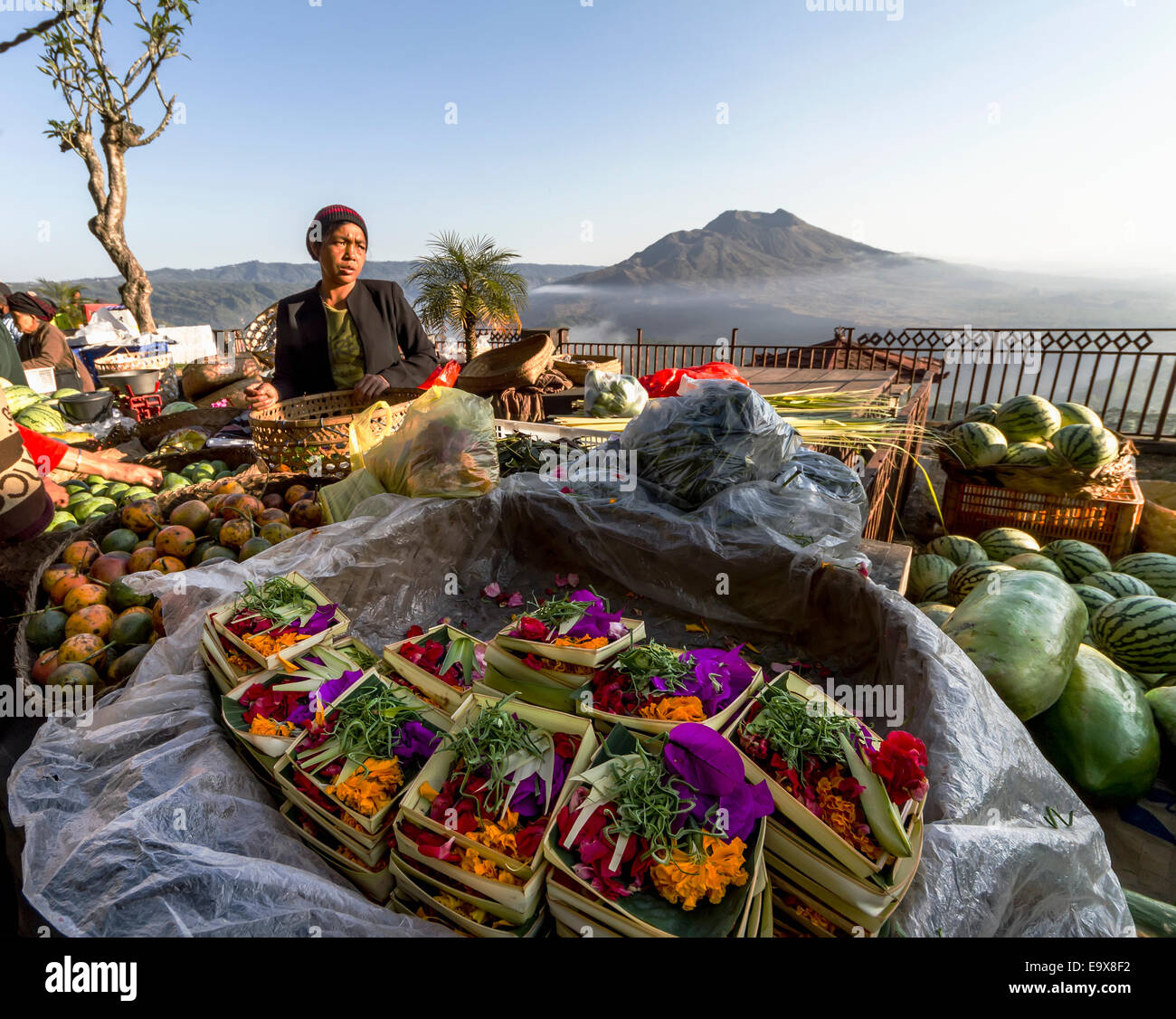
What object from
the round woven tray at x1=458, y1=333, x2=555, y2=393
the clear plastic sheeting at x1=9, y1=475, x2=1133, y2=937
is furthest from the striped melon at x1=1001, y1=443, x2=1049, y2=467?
the round woven tray at x1=458, y1=333, x2=555, y2=393

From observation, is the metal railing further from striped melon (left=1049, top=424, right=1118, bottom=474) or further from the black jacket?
the black jacket

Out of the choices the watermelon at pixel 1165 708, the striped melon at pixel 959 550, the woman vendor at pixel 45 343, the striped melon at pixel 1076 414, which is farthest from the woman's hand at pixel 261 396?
the striped melon at pixel 1076 414

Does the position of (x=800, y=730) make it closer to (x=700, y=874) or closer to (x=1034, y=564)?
(x=700, y=874)

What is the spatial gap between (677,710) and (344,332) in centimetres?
368

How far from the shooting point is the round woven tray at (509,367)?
5590 millimetres

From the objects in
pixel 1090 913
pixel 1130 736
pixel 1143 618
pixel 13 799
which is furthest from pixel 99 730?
pixel 1143 618

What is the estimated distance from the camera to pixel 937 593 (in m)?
3.76

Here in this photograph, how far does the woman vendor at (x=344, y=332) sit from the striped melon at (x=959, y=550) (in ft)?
12.7

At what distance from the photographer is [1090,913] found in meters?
1.20

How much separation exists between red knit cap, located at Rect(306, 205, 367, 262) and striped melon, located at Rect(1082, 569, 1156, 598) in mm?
4702

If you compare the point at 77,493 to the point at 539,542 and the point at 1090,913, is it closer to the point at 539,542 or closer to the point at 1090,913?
the point at 539,542

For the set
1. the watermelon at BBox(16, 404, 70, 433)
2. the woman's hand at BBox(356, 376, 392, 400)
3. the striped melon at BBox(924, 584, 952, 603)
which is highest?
the woman's hand at BBox(356, 376, 392, 400)

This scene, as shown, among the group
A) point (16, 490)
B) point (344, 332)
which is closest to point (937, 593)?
point (344, 332)

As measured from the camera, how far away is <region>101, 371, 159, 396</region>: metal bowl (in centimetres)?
674
